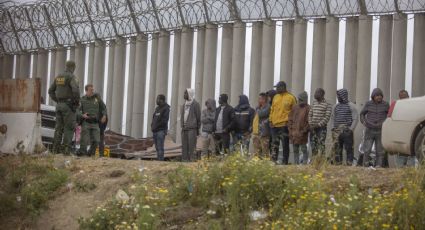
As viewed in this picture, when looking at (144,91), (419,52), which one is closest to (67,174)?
(419,52)

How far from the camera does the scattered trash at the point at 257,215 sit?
745cm

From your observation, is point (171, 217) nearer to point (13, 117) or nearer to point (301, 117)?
point (301, 117)

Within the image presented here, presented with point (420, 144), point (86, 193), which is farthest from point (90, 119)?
point (420, 144)

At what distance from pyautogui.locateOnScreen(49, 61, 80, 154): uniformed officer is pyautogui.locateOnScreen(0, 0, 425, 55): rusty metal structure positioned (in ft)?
20.3

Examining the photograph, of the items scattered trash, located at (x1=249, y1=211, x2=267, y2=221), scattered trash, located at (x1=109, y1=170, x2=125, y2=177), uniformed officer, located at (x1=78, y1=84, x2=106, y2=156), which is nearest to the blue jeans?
uniformed officer, located at (x1=78, y1=84, x2=106, y2=156)

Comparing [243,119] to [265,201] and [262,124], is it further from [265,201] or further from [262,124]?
[265,201]

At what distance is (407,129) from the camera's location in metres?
9.82

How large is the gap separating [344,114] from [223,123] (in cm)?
256

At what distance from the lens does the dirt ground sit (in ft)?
27.0

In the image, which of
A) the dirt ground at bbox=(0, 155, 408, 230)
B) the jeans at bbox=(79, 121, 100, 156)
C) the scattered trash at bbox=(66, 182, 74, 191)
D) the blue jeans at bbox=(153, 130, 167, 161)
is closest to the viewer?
the dirt ground at bbox=(0, 155, 408, 230)

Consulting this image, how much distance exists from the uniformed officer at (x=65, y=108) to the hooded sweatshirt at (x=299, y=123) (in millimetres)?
3359

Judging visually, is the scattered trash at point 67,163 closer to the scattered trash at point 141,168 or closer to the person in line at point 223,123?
the scattered trash at point 141,168

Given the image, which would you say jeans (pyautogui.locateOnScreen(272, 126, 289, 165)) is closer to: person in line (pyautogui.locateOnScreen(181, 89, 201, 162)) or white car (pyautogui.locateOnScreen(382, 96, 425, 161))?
person in line (pyautogui.locateOnScreen(181, 89, 201, 162))

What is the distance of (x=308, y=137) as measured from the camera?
40.5 feet
